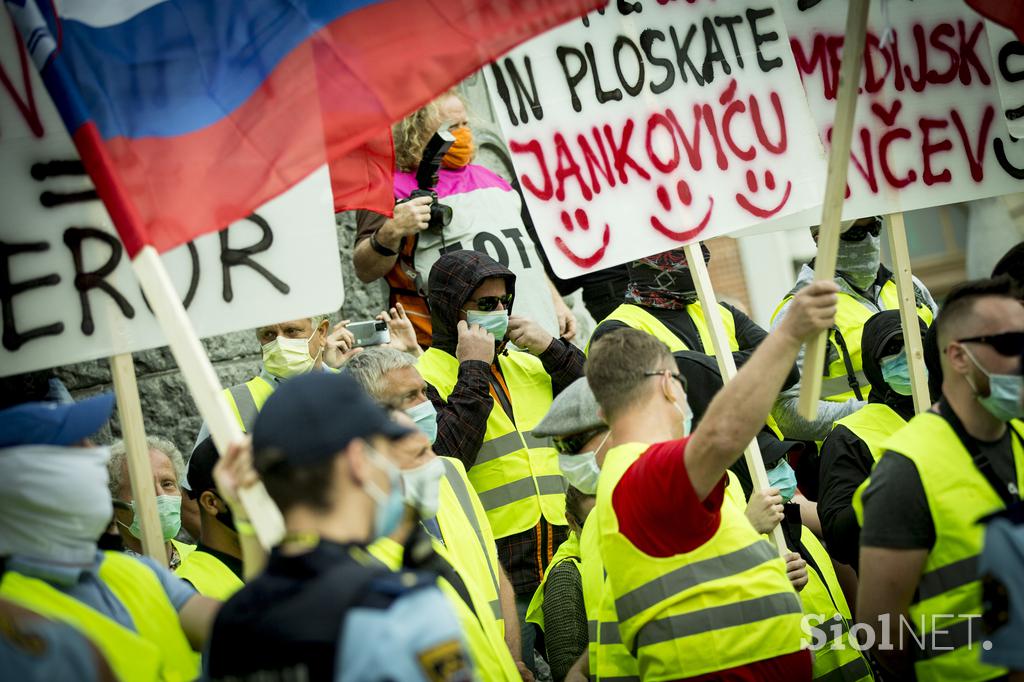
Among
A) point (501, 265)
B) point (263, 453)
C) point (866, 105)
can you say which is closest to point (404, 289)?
point (501, 265)

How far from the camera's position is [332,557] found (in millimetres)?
2398

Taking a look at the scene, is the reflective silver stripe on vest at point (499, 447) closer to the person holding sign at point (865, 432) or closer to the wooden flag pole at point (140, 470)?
the person holding sign at point (865, 432)

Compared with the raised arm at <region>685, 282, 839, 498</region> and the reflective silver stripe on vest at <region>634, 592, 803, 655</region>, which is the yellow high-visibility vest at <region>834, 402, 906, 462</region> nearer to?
the reflective silver stripe on vest at <region>634, 592, 803, 655</region>

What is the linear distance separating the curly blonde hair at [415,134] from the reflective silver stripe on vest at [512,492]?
1715mm

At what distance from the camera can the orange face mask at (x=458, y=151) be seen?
5.88 meters

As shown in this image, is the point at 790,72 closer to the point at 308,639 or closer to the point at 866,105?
the point at 866,105

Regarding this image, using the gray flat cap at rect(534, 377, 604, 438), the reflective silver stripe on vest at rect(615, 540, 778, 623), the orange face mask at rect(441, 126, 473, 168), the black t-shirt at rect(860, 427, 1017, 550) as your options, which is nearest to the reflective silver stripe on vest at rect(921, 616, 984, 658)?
the black t-shirt at rect(860, 427, 1017, 550)

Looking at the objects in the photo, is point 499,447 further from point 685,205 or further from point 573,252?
point 685,205

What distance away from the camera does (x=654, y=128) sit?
4.73 m

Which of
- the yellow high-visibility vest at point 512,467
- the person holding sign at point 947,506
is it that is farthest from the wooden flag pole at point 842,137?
the yellow high-visibility vest at point 512,467

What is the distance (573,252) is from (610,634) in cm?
147

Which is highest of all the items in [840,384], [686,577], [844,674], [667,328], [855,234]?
[855,234]

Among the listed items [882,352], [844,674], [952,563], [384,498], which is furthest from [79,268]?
[882,352]

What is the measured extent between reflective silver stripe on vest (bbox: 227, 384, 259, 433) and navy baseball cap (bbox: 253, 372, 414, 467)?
Answer: 2.47 m
